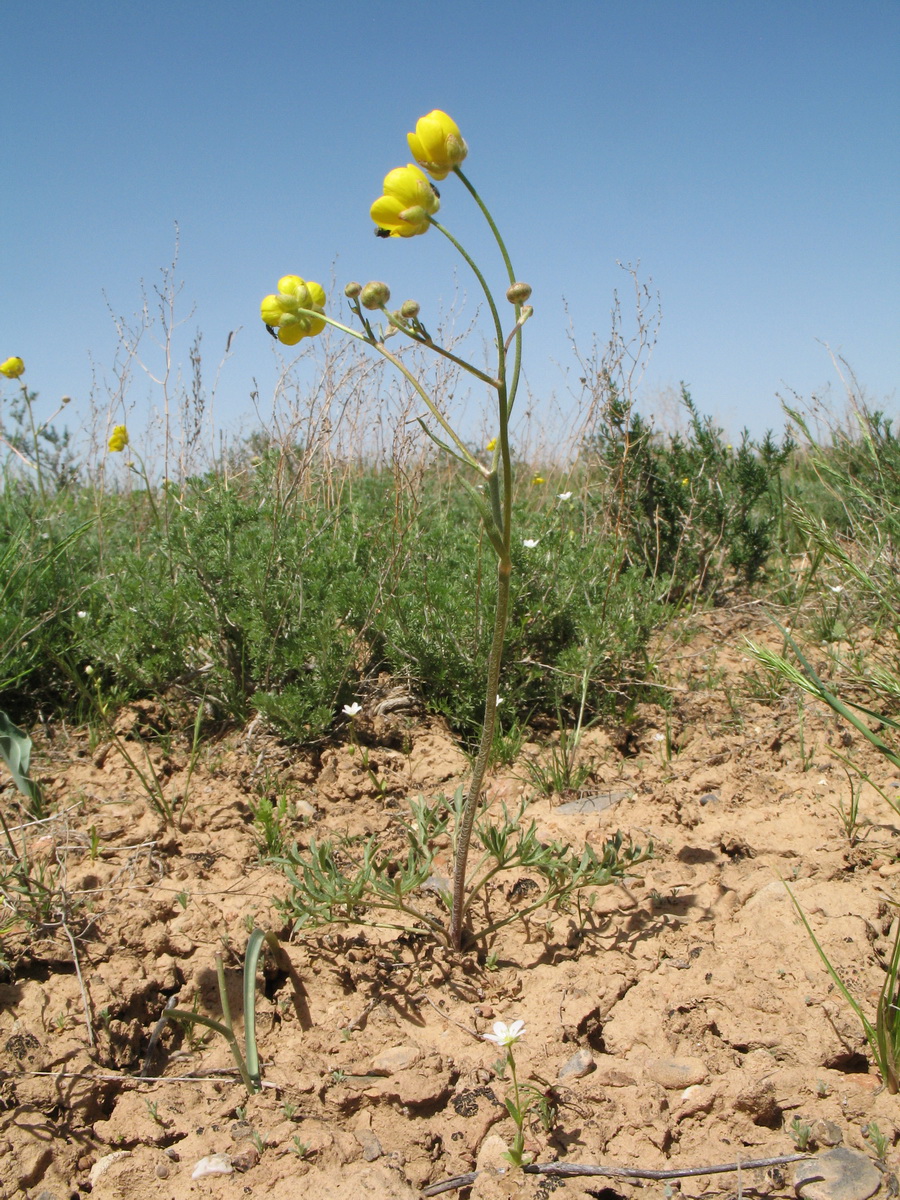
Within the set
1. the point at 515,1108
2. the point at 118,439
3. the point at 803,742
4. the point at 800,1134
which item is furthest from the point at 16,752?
the point at 118,439

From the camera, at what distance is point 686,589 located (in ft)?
13.0

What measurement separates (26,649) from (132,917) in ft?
4.47

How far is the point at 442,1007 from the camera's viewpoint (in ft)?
5.57

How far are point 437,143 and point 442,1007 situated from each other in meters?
1.72

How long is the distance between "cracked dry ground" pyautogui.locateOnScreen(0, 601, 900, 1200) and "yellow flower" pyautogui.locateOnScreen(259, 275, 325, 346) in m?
1.37

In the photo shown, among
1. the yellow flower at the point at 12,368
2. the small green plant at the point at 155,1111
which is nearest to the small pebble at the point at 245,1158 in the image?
the small green plant at the point at 155,1111

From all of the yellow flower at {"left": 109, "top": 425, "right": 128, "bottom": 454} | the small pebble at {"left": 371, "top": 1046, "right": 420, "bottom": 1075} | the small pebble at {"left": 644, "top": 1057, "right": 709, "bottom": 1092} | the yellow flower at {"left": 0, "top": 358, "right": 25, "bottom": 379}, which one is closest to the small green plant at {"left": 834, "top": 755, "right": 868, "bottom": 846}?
the small pebble at {"left": 644, "top": 1057, "right": 709, "bottom": 1092}

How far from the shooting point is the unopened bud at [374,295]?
1.35m

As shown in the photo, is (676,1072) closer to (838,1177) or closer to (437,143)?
(838,1177)

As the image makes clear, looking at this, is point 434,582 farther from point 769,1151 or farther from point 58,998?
point 769,1151

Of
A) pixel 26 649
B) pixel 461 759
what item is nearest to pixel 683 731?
pixel 461 759

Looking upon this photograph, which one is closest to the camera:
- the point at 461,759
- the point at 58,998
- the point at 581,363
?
the point at 58,998

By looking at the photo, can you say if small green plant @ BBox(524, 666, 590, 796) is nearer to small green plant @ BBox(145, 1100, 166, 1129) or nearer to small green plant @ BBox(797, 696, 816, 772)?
small green plant @ BBox(797, 696, 816, 772)

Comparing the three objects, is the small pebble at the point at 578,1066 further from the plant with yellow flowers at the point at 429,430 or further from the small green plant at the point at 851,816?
the small green plant at the point at 851,816
